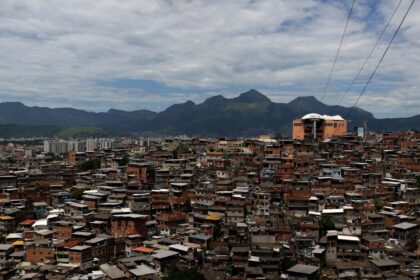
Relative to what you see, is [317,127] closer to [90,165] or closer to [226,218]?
[90,165]

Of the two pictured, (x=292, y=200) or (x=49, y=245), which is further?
(x=292, y=200)

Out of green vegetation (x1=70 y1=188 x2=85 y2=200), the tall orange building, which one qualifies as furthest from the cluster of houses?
the tall orange building

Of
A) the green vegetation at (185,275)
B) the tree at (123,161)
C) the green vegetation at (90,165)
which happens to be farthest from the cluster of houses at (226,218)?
the tree at (123,161)

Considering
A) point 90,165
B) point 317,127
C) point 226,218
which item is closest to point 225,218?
point 226,218

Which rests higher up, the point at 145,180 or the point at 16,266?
the point at 145,180

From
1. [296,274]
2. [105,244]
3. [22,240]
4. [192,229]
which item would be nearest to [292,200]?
[192,229]

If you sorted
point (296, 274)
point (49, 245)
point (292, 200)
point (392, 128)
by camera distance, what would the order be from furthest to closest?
point (392, 128), point (292, 200), point (49, 245), point (296, 274)

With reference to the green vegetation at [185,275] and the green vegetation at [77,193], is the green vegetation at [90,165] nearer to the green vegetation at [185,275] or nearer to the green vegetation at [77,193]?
the green vegetation at [77,193]

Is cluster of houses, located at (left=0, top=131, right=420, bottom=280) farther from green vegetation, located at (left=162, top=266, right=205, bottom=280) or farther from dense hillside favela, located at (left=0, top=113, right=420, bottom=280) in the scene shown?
green vegetation, located at (left=162, top=266, right=205, bottom=280)

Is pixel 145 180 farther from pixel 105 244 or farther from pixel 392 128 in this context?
pixel 392 128
